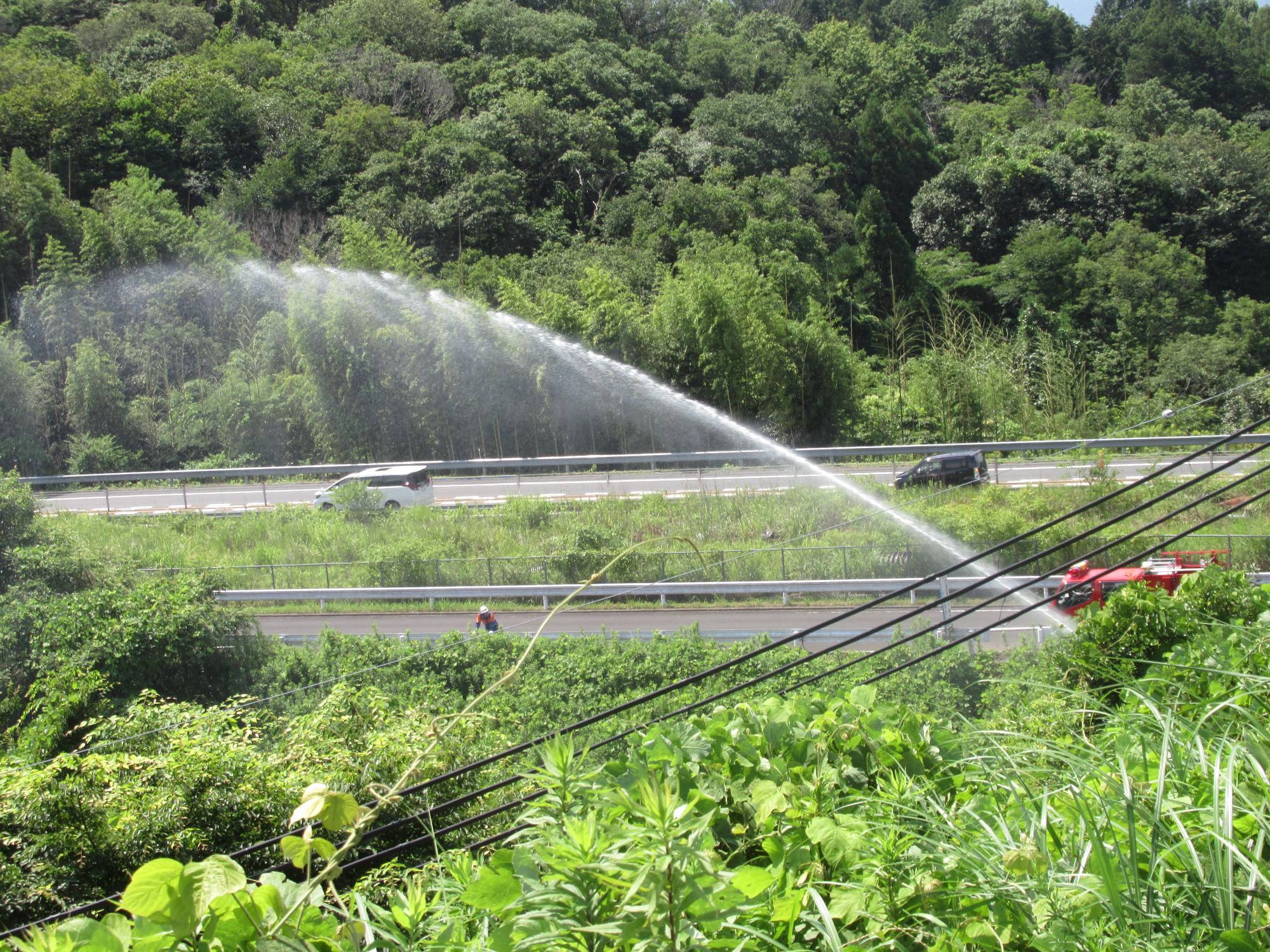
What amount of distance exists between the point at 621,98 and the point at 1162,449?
88.5 ft

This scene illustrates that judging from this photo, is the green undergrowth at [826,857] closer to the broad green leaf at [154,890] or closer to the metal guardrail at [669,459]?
the broad green leaf at [154,890]

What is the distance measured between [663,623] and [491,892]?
1105 centimetres

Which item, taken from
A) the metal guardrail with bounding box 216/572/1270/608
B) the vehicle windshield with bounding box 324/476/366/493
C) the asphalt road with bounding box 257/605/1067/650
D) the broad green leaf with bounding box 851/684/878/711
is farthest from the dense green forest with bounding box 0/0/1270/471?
the broad green leaf with bounding box 851/684/878/711

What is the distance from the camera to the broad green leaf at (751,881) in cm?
130

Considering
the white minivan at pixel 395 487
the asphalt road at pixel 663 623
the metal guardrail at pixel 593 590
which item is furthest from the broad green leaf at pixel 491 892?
the white minivan at pixel 395 487

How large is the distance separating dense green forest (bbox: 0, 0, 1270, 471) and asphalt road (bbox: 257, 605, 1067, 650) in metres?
9.01

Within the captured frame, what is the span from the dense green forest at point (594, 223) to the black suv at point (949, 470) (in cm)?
617

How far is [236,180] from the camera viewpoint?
106 feet

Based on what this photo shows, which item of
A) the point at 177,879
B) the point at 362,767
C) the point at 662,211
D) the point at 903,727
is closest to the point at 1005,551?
the point at 362,767

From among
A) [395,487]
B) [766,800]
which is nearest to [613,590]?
[395,487]

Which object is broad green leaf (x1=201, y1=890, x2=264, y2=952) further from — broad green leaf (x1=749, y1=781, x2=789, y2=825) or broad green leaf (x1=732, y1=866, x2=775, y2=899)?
broad green leaf (x1=749, y1=781, x2=789, y2=825)

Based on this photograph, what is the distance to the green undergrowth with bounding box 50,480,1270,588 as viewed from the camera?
12.6 meters

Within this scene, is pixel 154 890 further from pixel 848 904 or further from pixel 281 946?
pixel 848 904

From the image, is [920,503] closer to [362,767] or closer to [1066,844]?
[362,767]
